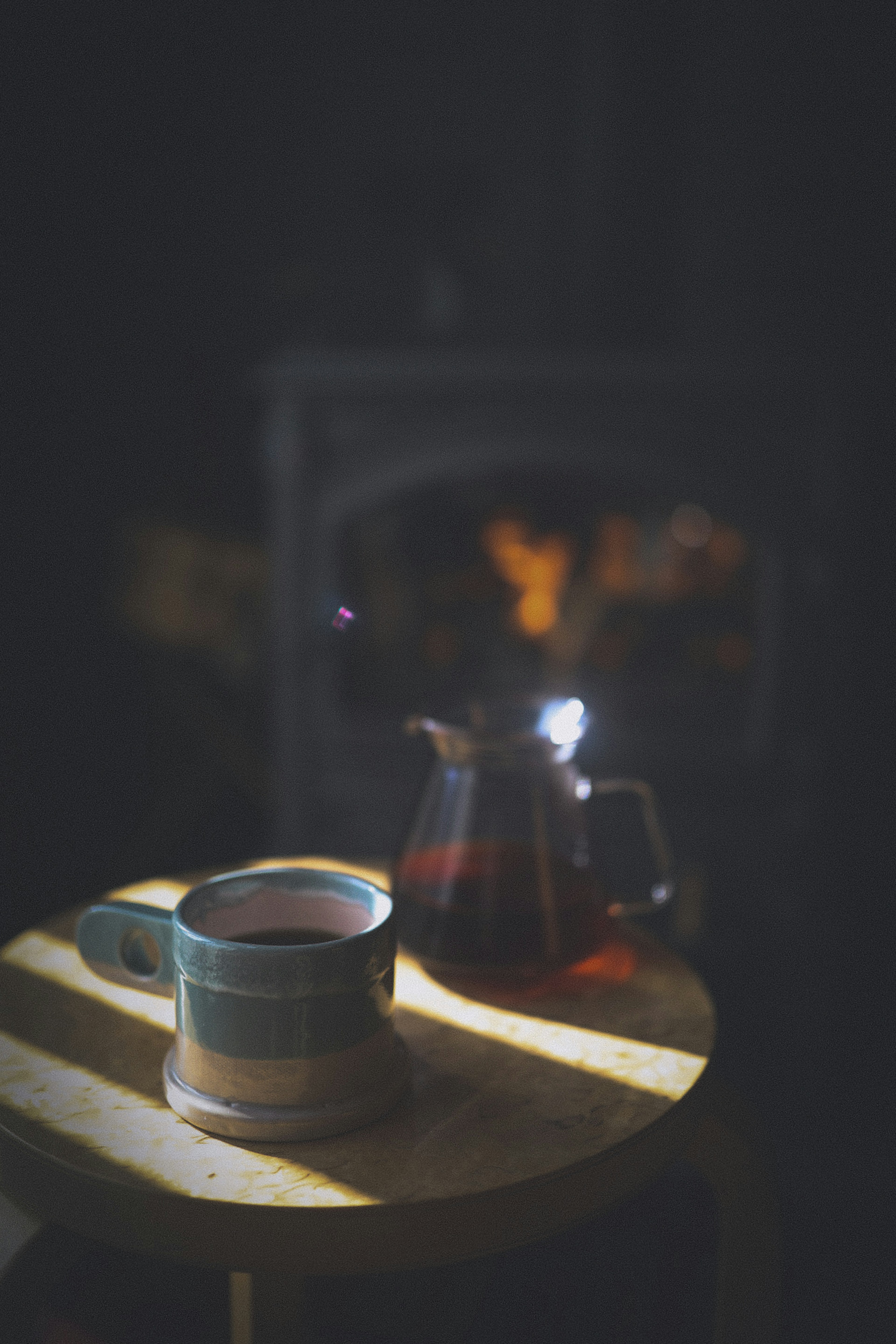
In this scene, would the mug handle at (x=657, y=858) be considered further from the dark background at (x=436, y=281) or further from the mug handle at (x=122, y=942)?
the dark background at (x=436, y=281)

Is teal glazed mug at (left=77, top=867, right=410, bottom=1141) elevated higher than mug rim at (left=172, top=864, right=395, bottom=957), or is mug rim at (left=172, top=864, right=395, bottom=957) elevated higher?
mug rim at (left=172, top=864, right=395, bottom=957)

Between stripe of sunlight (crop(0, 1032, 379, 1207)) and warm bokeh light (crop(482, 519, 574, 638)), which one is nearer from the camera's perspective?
stripe of sunlight (crop(0, 1032, 379, 1207))

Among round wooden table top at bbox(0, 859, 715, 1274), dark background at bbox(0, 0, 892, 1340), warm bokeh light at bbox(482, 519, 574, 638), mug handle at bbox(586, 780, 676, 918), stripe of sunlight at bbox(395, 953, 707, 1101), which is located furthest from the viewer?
warm bokeh light at bbox(482, 519, 574, 638)

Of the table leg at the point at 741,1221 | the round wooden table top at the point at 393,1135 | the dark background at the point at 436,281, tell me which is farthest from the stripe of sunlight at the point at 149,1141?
the dark background at the point at 436,281

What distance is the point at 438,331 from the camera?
1.96m

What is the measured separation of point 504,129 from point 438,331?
1.40ft

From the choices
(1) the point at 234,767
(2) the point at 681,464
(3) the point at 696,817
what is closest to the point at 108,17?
(2) the point at 681,464

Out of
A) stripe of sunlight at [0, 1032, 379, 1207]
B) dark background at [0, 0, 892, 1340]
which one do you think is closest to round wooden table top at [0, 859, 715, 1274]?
stripe of sunlight at [0, 1032, 379, 1207]

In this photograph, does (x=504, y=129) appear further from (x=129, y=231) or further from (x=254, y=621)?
(x=254, y=621)

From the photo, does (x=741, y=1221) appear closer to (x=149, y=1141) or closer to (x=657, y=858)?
(x=657, y=858)

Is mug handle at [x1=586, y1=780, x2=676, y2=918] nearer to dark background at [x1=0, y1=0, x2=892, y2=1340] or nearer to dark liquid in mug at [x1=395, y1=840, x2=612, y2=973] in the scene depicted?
dark liquid in mug at [x1=395, y1=840, x2=612, y2=973]

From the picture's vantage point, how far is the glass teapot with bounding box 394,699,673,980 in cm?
67

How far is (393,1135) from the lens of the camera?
53 centimetres

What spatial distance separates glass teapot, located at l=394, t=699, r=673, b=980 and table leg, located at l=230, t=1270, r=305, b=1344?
0.20m
